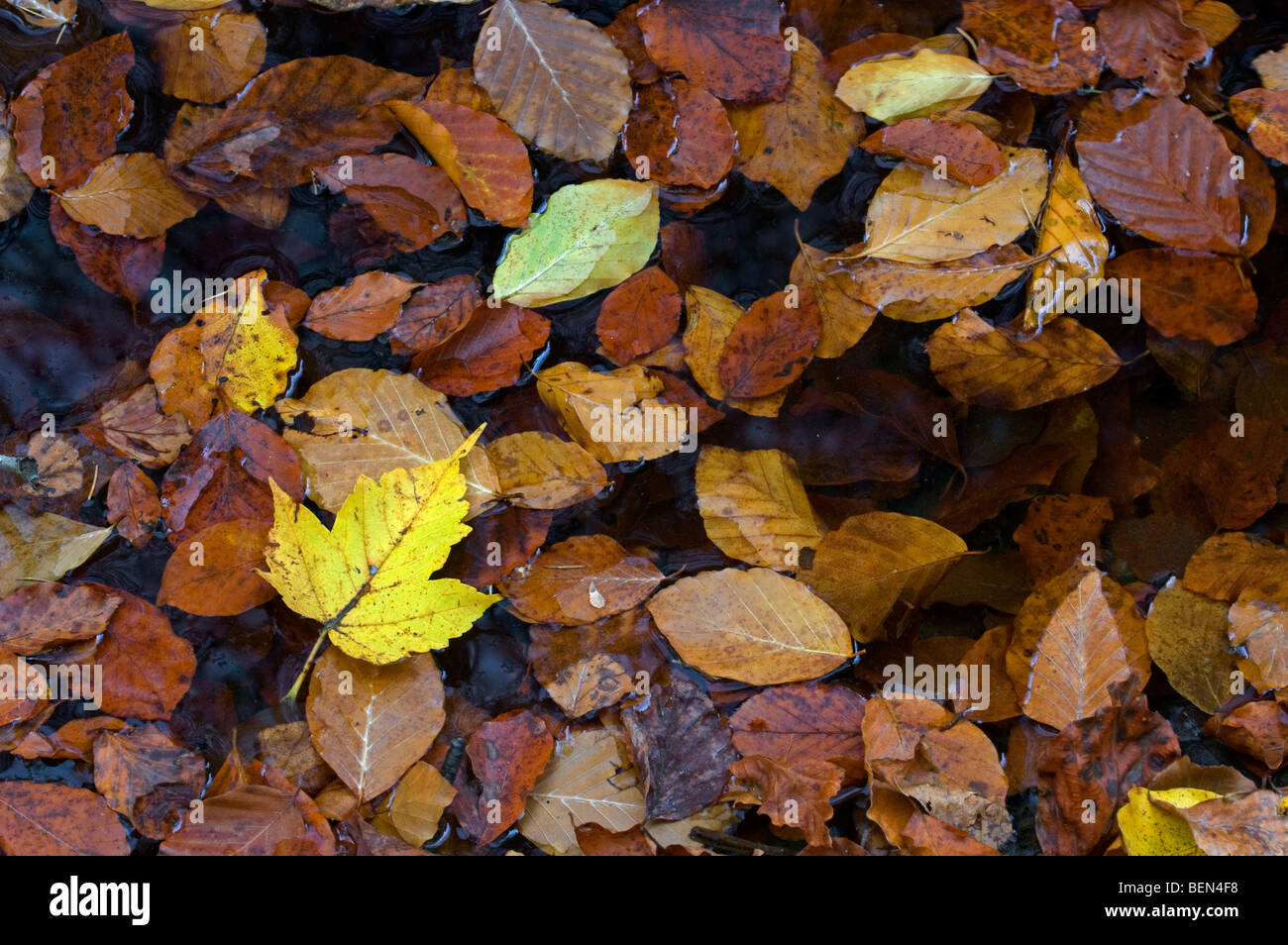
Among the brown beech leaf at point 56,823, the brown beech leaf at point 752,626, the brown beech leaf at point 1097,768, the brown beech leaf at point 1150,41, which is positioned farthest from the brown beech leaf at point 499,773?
the brown beech leaf at point 1150,41

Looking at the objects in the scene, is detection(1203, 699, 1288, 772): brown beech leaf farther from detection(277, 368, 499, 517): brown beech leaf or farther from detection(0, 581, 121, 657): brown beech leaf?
detection(0, 581, 121, 657): brown beech leaf

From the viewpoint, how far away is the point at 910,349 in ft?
5.45

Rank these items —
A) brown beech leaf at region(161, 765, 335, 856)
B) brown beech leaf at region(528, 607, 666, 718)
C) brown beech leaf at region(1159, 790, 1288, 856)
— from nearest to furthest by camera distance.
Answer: brown beech leaf at region(1159, 790, 1288, 856)
brown beech leaf at region(161, 765, 335, 856)
brown beech leaf at region(528, 607, 666, 718)

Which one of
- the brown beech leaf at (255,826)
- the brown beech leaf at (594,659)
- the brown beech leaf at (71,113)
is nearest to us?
the brown beech leaf at (255,826)

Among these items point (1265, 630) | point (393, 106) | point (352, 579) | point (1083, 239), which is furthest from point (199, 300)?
point (1265, 630)

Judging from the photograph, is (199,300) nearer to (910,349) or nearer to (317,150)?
(317,150)

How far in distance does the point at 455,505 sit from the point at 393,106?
2.30 feet

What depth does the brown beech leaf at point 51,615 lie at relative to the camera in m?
1.51

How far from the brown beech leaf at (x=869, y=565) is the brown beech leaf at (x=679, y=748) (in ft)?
0.89

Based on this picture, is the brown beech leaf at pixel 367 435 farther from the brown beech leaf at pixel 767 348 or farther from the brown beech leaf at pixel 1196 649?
the brown beech leaf at pixel 1196 649

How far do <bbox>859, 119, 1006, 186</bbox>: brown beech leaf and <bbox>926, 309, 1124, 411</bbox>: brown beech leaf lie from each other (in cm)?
24

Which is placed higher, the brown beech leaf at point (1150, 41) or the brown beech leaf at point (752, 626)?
the brown beech leaf at point (1150, 41)

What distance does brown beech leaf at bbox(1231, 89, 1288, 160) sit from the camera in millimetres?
1619

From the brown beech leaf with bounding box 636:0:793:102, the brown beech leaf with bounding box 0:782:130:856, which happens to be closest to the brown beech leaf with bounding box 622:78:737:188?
the brown beech leaf with bounding box 636:0:793:102
